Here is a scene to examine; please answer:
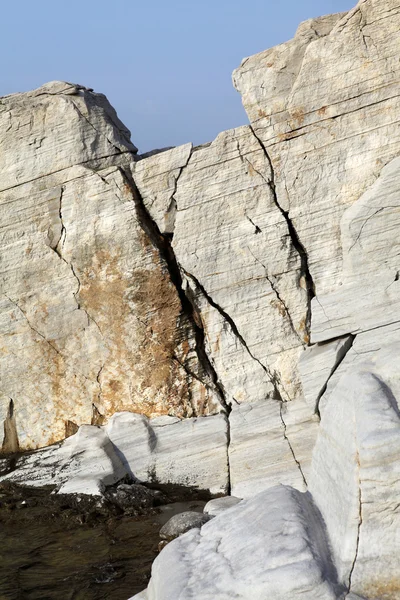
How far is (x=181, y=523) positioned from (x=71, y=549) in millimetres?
818

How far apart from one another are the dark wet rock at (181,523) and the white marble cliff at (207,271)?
708mm

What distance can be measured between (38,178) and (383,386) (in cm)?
420

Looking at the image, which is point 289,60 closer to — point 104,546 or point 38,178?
point 38,178

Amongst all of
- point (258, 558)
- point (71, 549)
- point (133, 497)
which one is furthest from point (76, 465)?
point (258, 558)

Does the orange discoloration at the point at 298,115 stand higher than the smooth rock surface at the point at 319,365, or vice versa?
the orange discoloration at the point at 298,115

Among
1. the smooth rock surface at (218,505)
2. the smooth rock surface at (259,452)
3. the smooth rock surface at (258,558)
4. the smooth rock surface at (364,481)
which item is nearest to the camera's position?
the smooth rock surface at (258,558)

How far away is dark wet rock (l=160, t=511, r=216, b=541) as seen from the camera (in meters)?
5.16

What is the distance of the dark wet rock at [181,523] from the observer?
516 centimetres

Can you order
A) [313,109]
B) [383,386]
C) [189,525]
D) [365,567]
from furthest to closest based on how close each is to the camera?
[313,109], [189,525], [383,386], [365,567]

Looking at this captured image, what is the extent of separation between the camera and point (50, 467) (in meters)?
6.52

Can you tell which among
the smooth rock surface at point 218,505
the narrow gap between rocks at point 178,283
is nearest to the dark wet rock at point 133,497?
the smooth rock surface at point 218,505

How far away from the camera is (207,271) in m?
6.37

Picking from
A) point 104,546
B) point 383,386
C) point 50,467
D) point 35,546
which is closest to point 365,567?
point 383,386

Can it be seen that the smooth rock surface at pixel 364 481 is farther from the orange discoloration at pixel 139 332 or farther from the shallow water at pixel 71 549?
the orange discoloration at pixel 139 332
